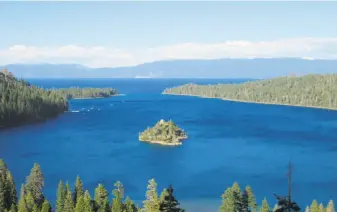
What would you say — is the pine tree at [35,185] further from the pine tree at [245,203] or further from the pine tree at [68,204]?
the pine tree at [245,203]

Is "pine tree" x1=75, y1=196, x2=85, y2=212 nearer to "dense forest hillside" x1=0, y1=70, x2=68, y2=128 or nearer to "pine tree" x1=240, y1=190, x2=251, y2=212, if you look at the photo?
"pine tree" x1=240, y1=190, x2=251, y2=212

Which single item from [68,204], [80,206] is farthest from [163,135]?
[80,206]

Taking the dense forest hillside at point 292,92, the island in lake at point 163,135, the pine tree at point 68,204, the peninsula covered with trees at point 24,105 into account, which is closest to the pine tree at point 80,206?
the pine tree at point 68,204

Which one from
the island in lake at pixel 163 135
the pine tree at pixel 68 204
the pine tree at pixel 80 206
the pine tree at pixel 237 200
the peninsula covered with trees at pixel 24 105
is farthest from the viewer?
the peninsula covered with trees at pixel 24 105

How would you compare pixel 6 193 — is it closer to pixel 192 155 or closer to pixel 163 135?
pixel 192 155

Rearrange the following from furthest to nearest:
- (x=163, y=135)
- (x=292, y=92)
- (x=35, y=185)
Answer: (x=292, y=92) < (x=163, y=135) < (x=35, y=185)

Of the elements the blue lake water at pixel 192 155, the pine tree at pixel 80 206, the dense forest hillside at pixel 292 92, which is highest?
the dense forest hillside at pixel 292 92

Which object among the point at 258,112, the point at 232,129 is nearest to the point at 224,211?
the point at 232,129
